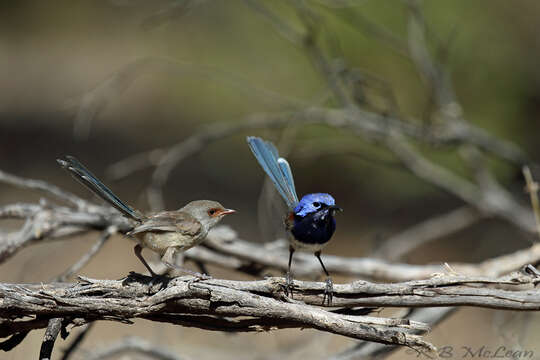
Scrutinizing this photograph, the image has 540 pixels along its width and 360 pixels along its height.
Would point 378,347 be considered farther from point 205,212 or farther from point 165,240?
point 165,240

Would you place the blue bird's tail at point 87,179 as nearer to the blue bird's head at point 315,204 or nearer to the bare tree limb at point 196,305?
the bare tree limb at point 196,305

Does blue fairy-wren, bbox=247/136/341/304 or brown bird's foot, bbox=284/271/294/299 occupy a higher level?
blue fairy-wren, bbox=247/136/341/304

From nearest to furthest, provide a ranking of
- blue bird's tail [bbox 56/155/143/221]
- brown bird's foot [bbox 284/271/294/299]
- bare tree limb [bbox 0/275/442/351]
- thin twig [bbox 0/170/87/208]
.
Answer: bare tree limb [bbox 0/275/442/351] < brown bird's foot [bbox 284/271/294/299] < blue bird's tail [bbox 56/155/143/221] < thin twig [bbox 0/170/87/208]

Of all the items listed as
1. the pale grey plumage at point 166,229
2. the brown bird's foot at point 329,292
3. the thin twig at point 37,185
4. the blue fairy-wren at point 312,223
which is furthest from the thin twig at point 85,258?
the brown bird's foot at point 329,292

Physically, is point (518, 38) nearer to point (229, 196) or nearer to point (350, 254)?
point (350, 254)

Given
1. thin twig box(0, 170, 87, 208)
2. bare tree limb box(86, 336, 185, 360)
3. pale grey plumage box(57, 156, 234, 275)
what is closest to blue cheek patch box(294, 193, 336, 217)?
pale grey plumage box(57, 156, 234, 275)

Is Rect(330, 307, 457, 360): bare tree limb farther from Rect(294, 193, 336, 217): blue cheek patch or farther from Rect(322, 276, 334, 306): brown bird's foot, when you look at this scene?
Rect(322, 276, 334, 306): brown bird's foot
